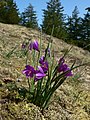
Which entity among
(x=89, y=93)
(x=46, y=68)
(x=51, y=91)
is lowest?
(x=89, y=93)

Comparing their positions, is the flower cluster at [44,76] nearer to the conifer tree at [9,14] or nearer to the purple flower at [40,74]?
the purple flower at [40,74]

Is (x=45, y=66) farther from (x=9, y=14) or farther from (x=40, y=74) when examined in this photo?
(x=9, y=14)

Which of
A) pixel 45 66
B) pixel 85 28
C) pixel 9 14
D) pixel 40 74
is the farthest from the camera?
pixel 85 28

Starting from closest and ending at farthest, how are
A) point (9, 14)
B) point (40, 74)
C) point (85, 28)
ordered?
point (40, 74) < point (9, 14) < point (85, 28)

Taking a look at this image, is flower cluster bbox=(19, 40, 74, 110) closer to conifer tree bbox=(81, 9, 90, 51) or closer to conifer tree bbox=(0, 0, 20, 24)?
conifer tree bbox=(0, 0, 20, 24)

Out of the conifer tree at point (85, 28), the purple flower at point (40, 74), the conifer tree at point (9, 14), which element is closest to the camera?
the purple flower at point (40, 74)

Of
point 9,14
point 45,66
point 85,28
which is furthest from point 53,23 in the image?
point 85,28

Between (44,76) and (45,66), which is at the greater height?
(45,66)

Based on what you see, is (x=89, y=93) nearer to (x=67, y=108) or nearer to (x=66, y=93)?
(x=66, y=93)

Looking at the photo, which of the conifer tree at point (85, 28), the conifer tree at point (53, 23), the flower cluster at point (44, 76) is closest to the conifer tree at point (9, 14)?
the conifer tree at point (53, 23)

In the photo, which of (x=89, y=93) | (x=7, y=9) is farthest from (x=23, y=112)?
(x=7, y=9)

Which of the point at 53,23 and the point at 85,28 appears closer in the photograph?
the point at 53,23
